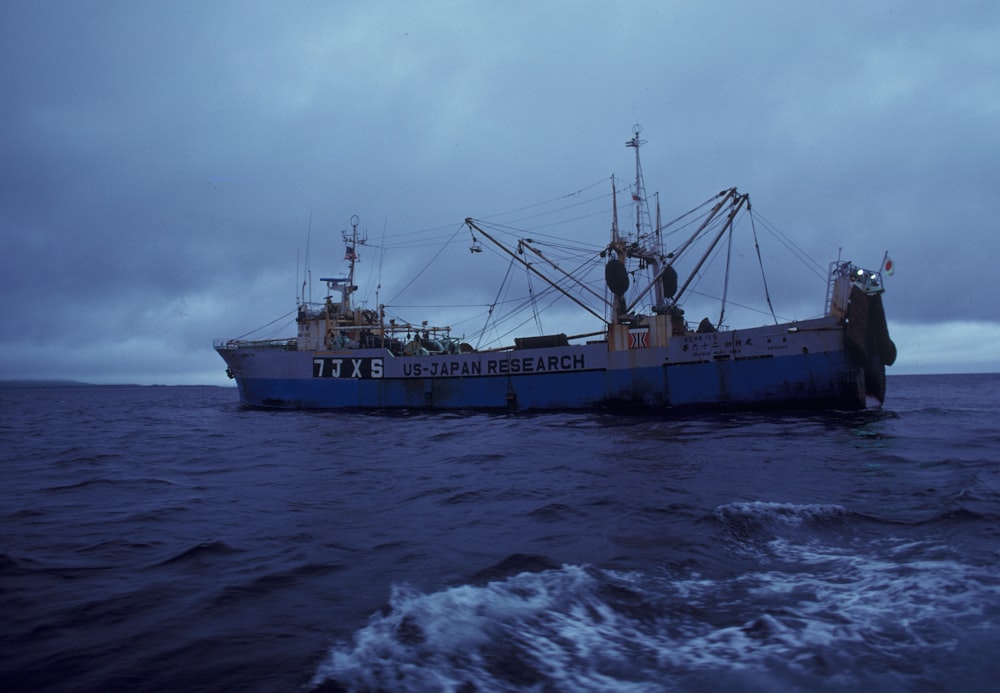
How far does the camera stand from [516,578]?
6258mm

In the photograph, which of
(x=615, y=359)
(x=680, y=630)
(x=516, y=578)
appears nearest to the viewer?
(x=680, y=630)

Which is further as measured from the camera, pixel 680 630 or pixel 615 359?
pixel 615 359

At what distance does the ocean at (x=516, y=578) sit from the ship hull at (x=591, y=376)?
13310mm

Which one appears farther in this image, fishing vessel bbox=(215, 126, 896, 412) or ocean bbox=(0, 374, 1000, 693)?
fishing vessel bbox=(215, 126, 896, 412)

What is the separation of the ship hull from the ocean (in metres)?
13.3

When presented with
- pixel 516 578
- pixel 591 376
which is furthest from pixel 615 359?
pixel 516 578

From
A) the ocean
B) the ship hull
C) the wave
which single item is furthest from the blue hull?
the wave

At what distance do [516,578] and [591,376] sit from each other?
85.1 ft

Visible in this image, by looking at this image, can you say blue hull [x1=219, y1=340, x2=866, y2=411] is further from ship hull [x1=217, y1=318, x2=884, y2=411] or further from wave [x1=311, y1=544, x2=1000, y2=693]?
wave [x1=311, y1=544, x2=1000, y2=693]

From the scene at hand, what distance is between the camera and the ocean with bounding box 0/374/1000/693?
4.33 metres

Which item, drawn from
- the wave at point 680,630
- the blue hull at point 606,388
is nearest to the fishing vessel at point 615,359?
the blue hull at point 606,388

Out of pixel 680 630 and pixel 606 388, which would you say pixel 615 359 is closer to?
pixel 606 388

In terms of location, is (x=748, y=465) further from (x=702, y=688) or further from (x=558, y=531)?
(x=702, y=688)

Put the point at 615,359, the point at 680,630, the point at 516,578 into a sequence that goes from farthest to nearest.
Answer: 1. the point at 615,359
2. the point at 516,578
3. the point at 680,630
